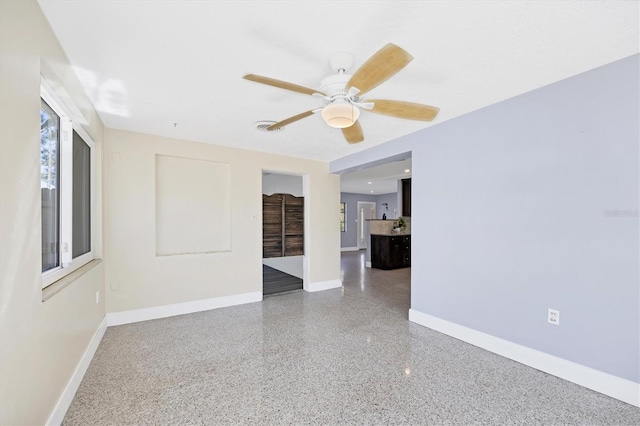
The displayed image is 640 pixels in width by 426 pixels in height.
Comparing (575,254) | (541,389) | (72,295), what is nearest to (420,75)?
(575,254)

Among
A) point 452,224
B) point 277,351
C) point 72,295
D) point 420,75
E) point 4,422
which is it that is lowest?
point 277,351

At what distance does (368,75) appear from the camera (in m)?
→ 1.62

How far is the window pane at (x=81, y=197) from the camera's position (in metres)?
2.44

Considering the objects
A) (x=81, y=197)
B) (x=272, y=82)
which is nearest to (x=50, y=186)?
(x=81, y=197)

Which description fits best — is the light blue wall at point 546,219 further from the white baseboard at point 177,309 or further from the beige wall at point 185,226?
the white baseboard at point 177,309

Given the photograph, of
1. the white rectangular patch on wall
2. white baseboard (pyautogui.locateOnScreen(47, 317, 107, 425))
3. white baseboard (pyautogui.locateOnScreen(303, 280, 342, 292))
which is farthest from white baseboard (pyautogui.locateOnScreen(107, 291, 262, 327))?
white baseboard (pyautogui.locateOnScreen(303, 280, 342, 292))

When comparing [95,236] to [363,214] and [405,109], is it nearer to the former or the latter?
[405,109]

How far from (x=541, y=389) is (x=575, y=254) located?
1.05m

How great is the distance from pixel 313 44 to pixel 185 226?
311 cm

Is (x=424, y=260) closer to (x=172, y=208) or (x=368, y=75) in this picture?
(x=368, y=75)

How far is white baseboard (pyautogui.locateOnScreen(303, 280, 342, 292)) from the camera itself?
16.1ft

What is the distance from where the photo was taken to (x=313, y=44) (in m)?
1.75

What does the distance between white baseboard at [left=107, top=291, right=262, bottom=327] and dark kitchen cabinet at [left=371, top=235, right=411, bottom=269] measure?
11.6 feet

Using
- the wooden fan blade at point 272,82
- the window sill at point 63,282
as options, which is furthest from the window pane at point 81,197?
the wooden fan blade at point 272,82
